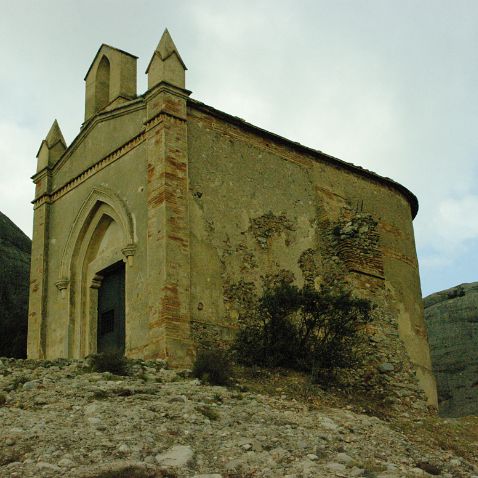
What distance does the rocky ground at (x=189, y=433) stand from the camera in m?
8.43

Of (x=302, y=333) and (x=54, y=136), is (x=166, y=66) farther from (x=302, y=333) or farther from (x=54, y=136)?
(x=302, y=333)

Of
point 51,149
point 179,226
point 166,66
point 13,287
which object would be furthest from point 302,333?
point 13,287

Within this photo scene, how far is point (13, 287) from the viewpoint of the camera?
24625mm

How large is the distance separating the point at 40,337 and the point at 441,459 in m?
Result: 10.3

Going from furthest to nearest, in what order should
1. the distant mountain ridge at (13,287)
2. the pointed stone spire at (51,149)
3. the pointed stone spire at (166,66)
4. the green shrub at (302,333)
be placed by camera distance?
the distant mountain ridge at (13,287), the pointed stone spire at (51,149), the pointed stone spire at (166,66), the green shrub at (302,333)

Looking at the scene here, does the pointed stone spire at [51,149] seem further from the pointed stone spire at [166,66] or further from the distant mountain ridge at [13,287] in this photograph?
the distant mountain ridge at [13,287]

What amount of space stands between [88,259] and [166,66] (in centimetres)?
462

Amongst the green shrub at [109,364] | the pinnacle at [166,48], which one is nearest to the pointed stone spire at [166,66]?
the pinnacle at [166,48]

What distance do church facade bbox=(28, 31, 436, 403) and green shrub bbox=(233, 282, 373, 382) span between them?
72 cm

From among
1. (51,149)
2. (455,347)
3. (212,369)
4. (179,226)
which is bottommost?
(212,369)

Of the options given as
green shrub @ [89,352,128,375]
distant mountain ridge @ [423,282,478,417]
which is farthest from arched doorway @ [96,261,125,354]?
distant mountain ridge @ [423,282,478,417]

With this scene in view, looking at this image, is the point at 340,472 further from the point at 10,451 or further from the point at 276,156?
the point at 276,156

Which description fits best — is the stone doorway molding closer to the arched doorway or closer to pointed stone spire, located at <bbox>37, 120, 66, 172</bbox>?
the arched doorway

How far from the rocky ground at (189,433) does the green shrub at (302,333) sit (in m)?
1.70
